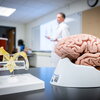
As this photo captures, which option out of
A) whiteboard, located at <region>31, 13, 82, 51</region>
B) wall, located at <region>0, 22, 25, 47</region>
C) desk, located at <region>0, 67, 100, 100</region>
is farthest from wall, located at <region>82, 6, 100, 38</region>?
wall, located at <region>0, 22, 25, 47</region>

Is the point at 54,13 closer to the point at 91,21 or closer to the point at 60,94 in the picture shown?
the point at 91,21

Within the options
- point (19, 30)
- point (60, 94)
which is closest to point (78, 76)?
point (60, 94)

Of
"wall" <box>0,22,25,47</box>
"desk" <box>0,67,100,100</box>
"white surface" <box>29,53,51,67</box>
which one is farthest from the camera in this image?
"wall" <box>0,22,25,47</box>

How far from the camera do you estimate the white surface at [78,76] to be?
22.0 inches

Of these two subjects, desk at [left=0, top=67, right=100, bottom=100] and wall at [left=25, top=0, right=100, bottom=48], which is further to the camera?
wall at [left=25, top=0, right=100, bottom=48]

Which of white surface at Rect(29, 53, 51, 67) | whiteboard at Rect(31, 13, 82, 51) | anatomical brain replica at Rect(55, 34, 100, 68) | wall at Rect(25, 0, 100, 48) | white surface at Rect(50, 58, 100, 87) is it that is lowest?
white surface at Rect(29, 53, 51, 67)

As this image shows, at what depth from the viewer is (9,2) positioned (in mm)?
4082

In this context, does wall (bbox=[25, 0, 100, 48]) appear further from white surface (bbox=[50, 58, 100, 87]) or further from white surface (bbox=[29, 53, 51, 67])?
white surface (bbox=[50, 58, 100, 87])

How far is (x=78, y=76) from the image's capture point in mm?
557

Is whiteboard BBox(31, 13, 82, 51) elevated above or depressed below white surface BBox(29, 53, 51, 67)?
above

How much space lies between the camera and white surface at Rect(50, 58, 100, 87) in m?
0.56

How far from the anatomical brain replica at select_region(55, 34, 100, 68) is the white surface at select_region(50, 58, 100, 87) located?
0.04 metres

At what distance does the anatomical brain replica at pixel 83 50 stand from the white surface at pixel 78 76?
0.13ft

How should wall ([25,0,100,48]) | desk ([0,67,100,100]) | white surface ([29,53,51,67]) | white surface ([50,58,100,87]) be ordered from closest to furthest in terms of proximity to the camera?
desk ([0,67,100,100]), white surface ([50,58,100,87]), wall ([25,0,100,48]), white surface ([29,53,51,67])
